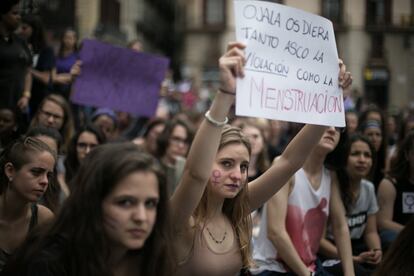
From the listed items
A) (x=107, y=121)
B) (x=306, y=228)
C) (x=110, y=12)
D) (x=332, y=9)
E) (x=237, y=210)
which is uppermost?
(x=332, y=9)

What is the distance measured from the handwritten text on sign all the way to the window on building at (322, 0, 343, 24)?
1500 inches

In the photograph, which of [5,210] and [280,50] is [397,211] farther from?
[5,210]

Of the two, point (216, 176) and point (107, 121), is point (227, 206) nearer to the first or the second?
point (216, 176)

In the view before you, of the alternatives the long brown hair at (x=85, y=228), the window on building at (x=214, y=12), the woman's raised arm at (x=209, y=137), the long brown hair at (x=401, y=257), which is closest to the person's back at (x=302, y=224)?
the long brown hair at (x=401, y=257)

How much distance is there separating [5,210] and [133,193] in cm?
116

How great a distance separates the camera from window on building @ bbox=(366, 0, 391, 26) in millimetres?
27395

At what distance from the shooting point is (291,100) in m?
3.37

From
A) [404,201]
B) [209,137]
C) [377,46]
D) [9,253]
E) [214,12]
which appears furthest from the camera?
[214,12]

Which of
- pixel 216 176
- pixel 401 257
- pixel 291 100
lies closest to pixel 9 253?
pixel 216 176

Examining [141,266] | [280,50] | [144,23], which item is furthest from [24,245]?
[144,23]

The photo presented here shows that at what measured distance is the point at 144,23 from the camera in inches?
1724

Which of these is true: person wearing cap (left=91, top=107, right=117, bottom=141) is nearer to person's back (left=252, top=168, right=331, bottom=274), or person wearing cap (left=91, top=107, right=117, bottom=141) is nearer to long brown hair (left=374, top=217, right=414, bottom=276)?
person's back (left=252, top=168, right=331, bottom=274)

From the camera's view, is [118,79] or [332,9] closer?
[118,79]

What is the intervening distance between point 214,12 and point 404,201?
42.8m
